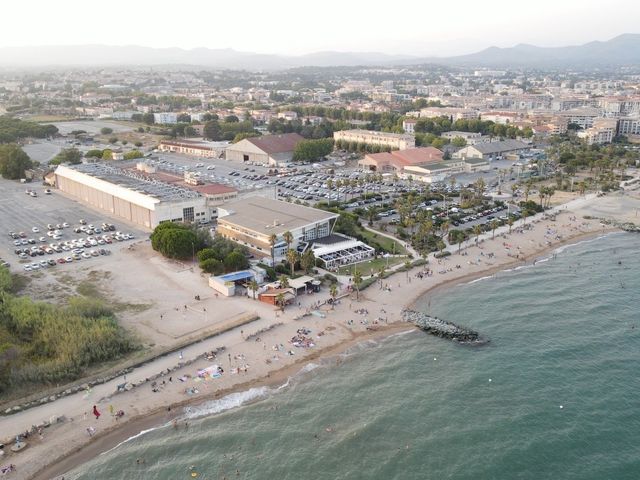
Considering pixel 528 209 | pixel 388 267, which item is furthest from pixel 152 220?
pixel 528 209

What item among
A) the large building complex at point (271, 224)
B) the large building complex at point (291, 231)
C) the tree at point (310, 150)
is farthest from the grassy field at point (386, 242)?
the tree at point (310, 150)

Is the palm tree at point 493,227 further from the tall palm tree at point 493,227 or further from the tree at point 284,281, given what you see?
the tree at point 284,281

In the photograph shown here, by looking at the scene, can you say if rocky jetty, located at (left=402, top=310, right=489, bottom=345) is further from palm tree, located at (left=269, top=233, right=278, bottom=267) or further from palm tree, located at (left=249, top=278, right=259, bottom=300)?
palm tree, located at (left=269, top=233, right=278, bottom=267)

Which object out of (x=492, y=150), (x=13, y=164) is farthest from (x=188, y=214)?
(x=492, y=150)

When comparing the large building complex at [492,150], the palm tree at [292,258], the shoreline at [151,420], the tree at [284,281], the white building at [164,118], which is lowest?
the shoreline at [151,420]

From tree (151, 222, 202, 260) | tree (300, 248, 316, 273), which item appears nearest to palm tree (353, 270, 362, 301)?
tree (300, 248, 316, 273)

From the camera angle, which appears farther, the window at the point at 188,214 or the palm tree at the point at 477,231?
the window at the point at 188,214

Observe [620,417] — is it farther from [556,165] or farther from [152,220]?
[556,165]
